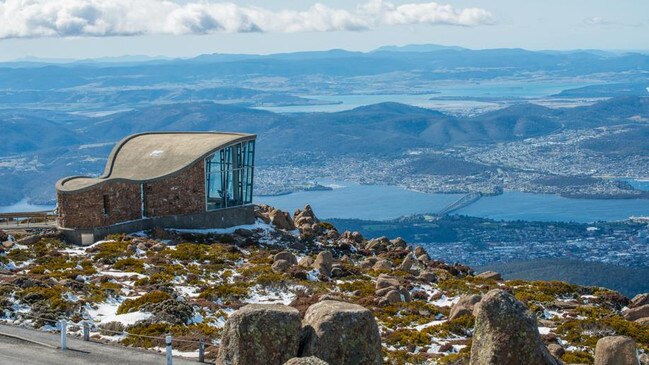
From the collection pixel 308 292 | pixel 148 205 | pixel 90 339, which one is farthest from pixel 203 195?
pixel 90 339

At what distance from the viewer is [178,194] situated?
57.1m

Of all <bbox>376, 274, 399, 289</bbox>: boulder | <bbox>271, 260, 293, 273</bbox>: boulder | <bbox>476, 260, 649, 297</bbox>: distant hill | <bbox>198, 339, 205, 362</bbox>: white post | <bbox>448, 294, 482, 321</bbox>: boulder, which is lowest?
<bbox>476, 260, 649, 297</bbox>: distant hill

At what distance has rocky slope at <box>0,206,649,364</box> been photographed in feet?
82.1

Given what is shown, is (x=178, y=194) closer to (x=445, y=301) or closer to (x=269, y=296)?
(x=269, y=296)

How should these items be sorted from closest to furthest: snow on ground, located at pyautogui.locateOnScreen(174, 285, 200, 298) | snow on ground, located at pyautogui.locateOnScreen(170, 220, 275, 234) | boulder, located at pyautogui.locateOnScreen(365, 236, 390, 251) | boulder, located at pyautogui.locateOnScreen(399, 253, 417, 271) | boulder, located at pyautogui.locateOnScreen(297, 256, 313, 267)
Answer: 1. snow on ground, located at pyautogui.locateOnScreen(174, 285, 200, 298)
2. boulder, located at pyautogui.locateOnScreen(297, 256, 313, 267)
3. boulder, located at pyautogui.locateOnScreen(399, 253, 417, 271)
4. snow on ground, located at pyautogui.locateOnScreen(170, 220, 275, 234)
5. boulder, located at pyautogui.locateOnScreen(365, 236, 390, 251)

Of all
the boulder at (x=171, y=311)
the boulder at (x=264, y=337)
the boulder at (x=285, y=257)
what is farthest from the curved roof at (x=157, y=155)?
the boulder at (x=264, y=337)

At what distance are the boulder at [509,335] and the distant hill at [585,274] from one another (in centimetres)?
8792

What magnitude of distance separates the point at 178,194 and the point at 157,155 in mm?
3669

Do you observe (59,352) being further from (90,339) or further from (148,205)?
(148,205)

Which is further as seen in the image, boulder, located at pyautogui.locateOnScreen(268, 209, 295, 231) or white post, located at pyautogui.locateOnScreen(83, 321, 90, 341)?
boulder, located at pyautogui.locateOnScreen(268, 209, 295, 231)

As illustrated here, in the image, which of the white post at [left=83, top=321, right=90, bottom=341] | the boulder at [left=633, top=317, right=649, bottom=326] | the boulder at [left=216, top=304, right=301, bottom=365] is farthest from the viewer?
the boulder at [left=633, top=317, right=649, bottom=326]

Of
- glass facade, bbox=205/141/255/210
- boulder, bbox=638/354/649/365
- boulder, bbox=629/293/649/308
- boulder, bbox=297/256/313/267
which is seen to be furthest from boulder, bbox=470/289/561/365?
glass facade, bbox=205/141/255/210

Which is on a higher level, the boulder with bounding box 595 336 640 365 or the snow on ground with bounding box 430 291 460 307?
the boulder with bounding box 595 336 640 365

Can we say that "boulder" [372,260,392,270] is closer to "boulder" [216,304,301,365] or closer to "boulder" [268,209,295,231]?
"boulder" [268,209,295,231]
